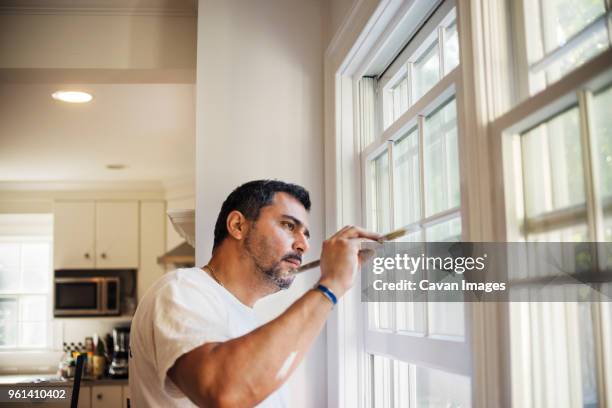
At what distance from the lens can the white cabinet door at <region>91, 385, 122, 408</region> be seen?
5.97 m

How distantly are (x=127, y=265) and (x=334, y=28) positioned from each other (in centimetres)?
513

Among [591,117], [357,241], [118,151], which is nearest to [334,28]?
[357,241]

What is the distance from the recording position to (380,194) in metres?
2.05

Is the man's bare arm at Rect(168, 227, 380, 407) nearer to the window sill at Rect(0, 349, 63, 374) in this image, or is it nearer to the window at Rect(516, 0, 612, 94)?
the window at Rect(516, 0, 612, 94)

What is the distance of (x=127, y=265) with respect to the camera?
22.4 ft

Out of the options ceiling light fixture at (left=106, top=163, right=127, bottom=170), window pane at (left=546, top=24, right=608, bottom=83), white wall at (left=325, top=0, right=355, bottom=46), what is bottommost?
window pane at (left=546, top=24, right=608, bottom=83)

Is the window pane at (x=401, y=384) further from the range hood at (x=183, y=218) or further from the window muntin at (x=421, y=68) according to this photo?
the range hood at (x=183, y=218)

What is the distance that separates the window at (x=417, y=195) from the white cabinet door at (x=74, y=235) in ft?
17.2

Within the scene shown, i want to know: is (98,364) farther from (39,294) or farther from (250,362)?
(250,362)

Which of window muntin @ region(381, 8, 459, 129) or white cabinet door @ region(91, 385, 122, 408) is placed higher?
window muntin @ region(381, 8, 459, 129)

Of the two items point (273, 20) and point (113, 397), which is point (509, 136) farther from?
point (113, 397)

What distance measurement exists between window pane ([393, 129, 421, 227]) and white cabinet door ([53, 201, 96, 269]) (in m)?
5.47

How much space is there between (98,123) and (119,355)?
2621mm

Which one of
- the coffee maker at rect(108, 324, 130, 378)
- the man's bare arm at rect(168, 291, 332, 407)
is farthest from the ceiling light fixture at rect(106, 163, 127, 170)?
the man's bare arm at rect(168, 291, 332, 407)
